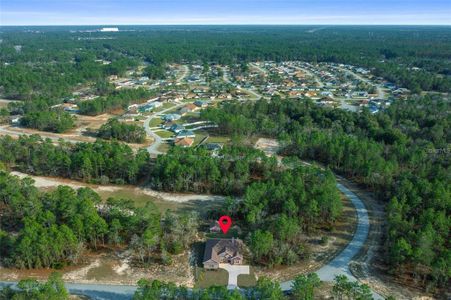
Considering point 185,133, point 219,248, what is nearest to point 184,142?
point 185,133

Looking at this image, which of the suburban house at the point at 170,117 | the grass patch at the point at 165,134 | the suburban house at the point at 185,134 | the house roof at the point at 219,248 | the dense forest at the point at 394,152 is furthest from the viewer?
the suburban house at the point at 170,117

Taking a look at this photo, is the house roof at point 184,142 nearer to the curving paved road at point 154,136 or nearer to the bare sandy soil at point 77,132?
the curving paved road at point 154,136

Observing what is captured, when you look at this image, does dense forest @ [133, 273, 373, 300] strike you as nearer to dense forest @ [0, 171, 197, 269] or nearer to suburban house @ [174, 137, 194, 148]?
dense forest @ [0, 171, 197, 269]

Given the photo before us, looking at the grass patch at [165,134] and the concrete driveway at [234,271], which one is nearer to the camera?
the concrete driveway at [234,271]

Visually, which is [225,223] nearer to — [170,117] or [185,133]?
[185,133]

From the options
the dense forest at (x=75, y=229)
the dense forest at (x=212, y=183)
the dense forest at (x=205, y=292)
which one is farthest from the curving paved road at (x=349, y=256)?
the dense forest at (x=75, y=229)

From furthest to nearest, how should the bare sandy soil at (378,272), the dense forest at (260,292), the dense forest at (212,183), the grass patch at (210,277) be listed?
the dense forest at (212,183), the grass patch at (210,277), the bare sandy soil at (378,272), the dense forest at (260,292)

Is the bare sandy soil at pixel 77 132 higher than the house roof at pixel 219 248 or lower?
higher
